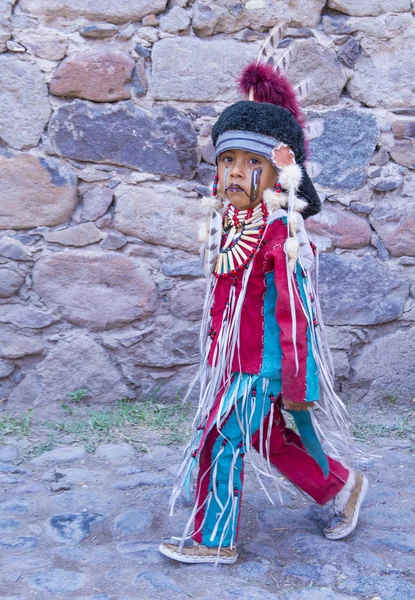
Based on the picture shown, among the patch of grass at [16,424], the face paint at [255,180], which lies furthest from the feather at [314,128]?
the patch of grass at [16,424]

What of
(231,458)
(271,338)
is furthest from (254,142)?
(231,458)

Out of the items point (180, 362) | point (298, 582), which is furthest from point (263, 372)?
point (180, 362)

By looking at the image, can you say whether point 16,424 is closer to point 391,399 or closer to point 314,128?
point 391,399

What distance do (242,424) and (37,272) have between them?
1.48 meters

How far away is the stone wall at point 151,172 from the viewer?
314 cm

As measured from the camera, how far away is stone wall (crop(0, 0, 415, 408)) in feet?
10.3

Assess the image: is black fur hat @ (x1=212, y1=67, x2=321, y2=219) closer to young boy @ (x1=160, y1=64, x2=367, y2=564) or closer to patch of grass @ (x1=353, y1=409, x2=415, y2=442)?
young boy @ (x1=160, y1=64, x2=367, y2=564)

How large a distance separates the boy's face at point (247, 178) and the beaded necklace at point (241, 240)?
0.12ft

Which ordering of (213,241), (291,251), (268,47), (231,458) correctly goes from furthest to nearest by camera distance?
1. (268,47)
2. (213,241)
3. (231,458)
4. (291,251)

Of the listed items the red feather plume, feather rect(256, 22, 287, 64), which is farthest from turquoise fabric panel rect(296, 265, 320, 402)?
Result: feather rect(256, 22, 287, 64)

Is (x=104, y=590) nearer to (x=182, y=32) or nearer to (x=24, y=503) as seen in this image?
(x=24, y=503)

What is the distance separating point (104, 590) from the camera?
197cm

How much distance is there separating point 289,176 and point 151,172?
1.25 m

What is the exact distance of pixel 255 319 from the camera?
2.16m
